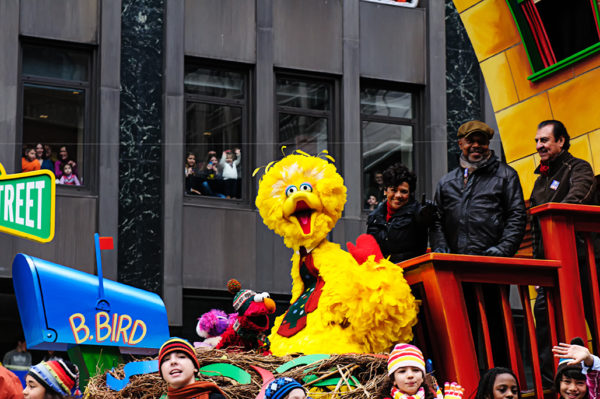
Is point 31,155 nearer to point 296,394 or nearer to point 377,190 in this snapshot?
point 377,190

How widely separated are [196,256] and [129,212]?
1.10 meters

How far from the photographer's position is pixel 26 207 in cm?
1034

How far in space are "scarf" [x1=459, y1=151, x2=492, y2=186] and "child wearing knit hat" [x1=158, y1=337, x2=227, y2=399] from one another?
2507mm

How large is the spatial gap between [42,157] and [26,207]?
18.7 ft

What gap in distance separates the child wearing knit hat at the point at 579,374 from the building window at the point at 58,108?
10.6 m

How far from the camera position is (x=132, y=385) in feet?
22.7

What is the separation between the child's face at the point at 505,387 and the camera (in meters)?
6.23

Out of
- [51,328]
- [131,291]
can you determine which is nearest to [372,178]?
[131,291]

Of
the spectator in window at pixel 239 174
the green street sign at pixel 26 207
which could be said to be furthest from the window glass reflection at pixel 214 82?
the green street sign at pixel 26 207

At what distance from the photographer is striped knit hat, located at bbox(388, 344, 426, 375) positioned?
6195mm

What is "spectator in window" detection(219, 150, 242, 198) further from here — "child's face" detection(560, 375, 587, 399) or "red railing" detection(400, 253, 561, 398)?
"child's face" detection(560, 375, 587, 399)

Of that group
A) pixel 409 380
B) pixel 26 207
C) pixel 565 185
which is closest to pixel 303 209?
pixel 565 185

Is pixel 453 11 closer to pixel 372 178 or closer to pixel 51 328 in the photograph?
pixel 372 178

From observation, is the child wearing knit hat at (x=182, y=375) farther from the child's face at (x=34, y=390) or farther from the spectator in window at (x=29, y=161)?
the spectator in window at (x=29, y=161)
